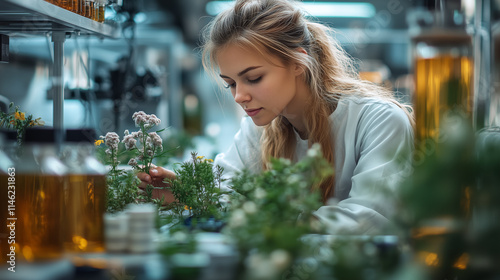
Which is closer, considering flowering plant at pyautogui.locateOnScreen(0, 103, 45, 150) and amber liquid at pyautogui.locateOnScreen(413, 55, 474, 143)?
amber liquid at pyautogui.locateOnScreen(413, 55, 474, 143)

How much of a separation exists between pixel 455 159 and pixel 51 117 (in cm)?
108

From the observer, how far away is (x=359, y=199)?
3.87 feet

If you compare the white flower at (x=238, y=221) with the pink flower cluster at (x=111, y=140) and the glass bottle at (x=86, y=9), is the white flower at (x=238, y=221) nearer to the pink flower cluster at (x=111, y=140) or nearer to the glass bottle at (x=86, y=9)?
the pink flower cluster at (x=111, y=140)

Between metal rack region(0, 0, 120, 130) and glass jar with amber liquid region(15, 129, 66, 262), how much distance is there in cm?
39

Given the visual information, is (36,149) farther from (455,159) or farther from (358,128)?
(358,128)

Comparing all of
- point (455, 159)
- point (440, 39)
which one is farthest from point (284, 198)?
point (440, 39)

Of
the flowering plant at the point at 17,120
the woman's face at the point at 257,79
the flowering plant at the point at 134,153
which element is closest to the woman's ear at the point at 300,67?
the woman's face at the point at 257,79

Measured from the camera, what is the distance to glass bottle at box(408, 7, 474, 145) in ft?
2.32

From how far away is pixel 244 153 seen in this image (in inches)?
72.5

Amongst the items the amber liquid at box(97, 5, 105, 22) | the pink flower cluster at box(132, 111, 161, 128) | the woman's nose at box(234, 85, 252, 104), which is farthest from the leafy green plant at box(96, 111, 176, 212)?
the amber liquid at box(97, 5, 105, 22)

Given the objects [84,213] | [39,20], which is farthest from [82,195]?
[39,20]

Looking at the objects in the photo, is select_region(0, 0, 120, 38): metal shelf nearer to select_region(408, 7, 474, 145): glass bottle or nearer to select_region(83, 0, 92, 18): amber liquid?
select_region(83, 0, 92, 18): amber liquid

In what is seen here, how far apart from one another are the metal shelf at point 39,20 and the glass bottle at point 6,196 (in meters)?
0.34

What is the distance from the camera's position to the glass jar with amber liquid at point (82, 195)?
737 mm
